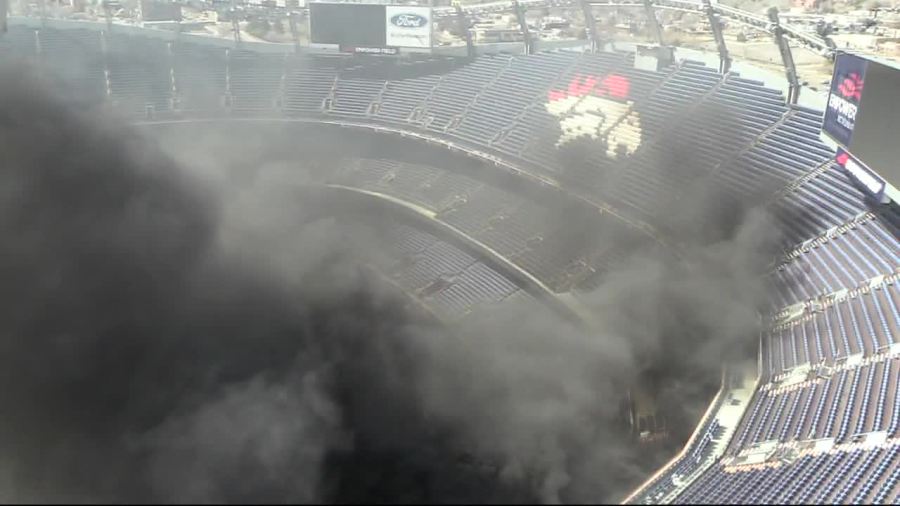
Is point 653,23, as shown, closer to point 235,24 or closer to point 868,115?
point 868,115

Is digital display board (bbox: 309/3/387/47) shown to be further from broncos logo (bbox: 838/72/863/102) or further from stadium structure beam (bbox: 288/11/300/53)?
broncos logo (bbox: 838/72/863/102)

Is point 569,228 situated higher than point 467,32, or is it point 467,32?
point 467,32

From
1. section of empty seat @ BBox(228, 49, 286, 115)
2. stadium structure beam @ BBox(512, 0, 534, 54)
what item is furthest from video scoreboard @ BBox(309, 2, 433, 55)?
stadium structure beam @ BBox(512, 0, 534, 54)

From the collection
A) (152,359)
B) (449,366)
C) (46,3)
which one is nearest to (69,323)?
(152,359)

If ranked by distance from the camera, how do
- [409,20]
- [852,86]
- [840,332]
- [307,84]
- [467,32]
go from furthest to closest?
[307,84], [467,32], [409,20], [852,86], [840,332]

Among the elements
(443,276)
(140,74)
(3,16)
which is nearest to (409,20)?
(140,74)

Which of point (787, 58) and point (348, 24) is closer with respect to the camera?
point (787, 58)
